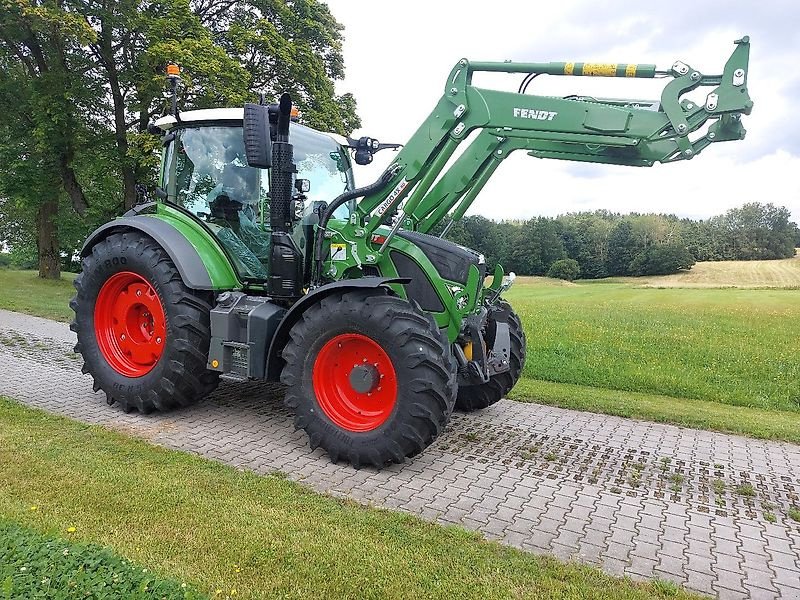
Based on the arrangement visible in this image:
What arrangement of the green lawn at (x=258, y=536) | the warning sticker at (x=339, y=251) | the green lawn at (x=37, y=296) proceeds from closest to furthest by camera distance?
the green lawn at (x=258, y=536) < the warning sticker at (x=339, y=251) < the green lawn at (x=37, y=296)

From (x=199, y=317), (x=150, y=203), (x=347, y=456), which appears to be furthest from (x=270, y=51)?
(x=347, y=456)

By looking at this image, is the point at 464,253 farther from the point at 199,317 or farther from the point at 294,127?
the point at 199,317

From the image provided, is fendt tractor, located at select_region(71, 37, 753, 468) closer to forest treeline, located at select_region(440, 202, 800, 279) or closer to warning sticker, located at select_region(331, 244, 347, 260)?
warning sticker, located at select_region(331, 244, 347, 260)

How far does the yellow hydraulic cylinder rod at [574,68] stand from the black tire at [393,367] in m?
2.05

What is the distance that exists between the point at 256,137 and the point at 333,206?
0.84 metres

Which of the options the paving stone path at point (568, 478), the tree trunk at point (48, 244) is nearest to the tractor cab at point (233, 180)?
the paving stone path at point (568, 478)

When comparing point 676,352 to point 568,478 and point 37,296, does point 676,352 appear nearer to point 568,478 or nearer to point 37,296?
point 568,478

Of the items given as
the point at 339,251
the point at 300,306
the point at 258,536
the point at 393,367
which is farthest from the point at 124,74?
the point at 258,536

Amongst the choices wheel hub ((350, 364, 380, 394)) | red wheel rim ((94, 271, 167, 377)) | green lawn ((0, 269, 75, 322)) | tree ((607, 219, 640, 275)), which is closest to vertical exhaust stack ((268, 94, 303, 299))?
wheel hub ((350, 364, 380, 394))

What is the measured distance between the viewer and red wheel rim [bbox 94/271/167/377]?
232 inches

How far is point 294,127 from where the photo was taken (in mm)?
5824

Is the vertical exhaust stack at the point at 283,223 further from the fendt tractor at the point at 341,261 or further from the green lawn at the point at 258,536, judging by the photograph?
the green lawn at the point at 258,536

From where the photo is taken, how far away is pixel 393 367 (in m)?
4.43

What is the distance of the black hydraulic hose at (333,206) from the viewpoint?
5070mm
